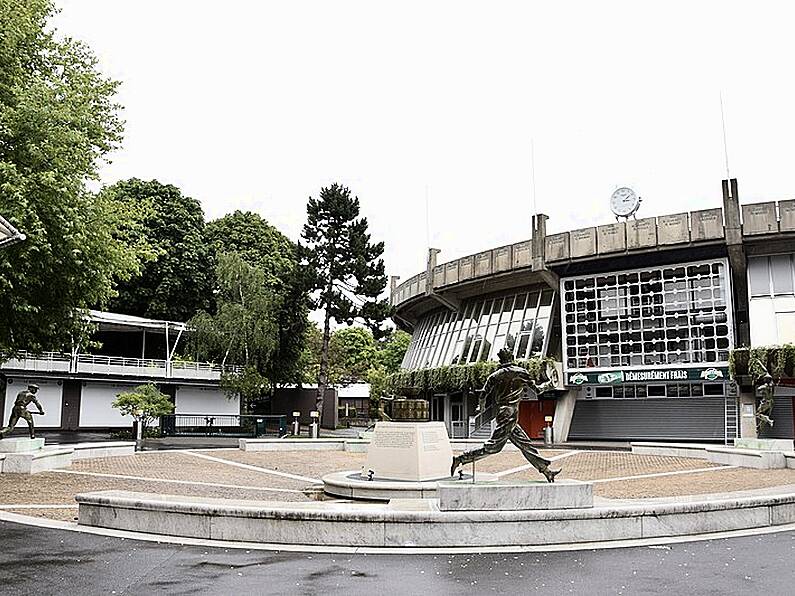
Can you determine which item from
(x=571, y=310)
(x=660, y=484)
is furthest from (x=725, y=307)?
(x=660, y=484)

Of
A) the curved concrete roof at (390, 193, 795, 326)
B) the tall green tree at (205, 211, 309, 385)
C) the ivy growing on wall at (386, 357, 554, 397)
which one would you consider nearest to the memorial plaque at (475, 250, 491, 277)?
the curved concrete roof at (390, 193, 795, 326)

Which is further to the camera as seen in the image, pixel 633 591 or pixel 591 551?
pixel 591 551

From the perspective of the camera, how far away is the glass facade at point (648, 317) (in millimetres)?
33781

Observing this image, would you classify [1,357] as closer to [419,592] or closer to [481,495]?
[481,495]

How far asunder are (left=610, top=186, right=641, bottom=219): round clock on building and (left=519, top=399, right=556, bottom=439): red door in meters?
9.67

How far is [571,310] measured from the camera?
37125 millimetres

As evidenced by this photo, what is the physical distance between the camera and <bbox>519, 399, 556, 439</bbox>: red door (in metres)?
39.0

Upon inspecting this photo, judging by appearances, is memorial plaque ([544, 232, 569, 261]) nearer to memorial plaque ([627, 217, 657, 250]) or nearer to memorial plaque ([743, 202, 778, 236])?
memorial plaque ([627, 217, 657, 250])

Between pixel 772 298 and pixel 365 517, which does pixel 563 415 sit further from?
pixel 365 517

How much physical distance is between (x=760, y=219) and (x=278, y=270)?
3351 centimetres

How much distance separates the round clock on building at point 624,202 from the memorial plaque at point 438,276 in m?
9.36

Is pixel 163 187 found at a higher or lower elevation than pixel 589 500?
higher

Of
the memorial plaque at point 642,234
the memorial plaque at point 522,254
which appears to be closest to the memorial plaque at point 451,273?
the memorial plaque at point 522,254

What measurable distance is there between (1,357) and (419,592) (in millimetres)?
20653
